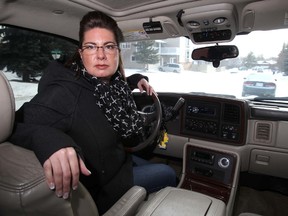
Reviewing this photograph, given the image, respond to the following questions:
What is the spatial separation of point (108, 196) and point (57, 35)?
2108 millimetres

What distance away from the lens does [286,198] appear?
2.84m

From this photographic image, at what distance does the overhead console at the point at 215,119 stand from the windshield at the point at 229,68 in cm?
27

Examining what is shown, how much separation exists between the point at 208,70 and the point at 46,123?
89.8 inches

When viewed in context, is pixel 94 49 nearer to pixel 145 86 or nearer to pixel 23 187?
pixel 145 86

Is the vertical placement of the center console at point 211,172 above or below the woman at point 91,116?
below

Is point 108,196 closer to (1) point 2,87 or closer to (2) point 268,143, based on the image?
(1) point 2,87

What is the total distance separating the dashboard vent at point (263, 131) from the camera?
2.55 metres

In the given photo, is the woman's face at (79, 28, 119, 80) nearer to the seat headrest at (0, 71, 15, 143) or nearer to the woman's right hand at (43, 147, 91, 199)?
the seat headrest at (0, 71, 15, 143)

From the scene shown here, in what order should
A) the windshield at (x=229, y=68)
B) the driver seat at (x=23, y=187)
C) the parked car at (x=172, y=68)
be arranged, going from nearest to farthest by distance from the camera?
1. the driver seat at (x=23, y=187)
2. the windshield at (x=229, y=68)
3. the parked car at (x=172, y=68)

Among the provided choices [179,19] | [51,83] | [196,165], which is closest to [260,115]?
[196,165]

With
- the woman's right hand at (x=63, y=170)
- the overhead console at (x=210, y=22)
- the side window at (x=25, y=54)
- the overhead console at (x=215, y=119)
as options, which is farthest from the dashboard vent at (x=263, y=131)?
the woman's right hand at (x=63, y=170)

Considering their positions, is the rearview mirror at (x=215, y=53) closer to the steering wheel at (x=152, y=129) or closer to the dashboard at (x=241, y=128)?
the dashboard at (x=241, y=128)

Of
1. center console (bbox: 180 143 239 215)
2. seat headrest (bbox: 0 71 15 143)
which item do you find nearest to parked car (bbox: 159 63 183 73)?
center console (bbox: 180 143 239 215)

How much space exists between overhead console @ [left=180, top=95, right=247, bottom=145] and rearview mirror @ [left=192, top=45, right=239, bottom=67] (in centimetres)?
44
